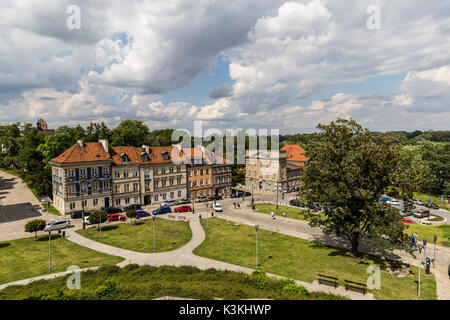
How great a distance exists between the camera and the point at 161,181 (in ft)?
204

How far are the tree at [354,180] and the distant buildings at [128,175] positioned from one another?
38205mm

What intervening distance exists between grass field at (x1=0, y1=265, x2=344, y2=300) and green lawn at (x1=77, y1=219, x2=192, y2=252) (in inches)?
352

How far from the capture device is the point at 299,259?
103 feet

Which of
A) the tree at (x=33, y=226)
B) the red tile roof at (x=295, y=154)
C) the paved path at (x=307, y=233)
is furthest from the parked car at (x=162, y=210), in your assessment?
the red tile roof at (x=295, y=154)

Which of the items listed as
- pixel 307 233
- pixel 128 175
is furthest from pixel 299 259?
pixel 128 175

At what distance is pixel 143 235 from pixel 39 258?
1309cm

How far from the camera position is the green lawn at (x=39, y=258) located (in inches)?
1090

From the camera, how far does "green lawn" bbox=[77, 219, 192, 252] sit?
36062 mm

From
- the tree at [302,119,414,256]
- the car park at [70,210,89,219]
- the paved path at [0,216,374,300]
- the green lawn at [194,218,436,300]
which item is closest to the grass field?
the paved path at [0,216,374,300]

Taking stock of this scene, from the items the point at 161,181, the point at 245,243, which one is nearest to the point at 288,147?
the point at 161,181

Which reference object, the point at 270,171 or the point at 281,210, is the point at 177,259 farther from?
the point at 270,171

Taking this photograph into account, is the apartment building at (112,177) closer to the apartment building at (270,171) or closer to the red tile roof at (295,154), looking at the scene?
the apartment building at (270,171)
